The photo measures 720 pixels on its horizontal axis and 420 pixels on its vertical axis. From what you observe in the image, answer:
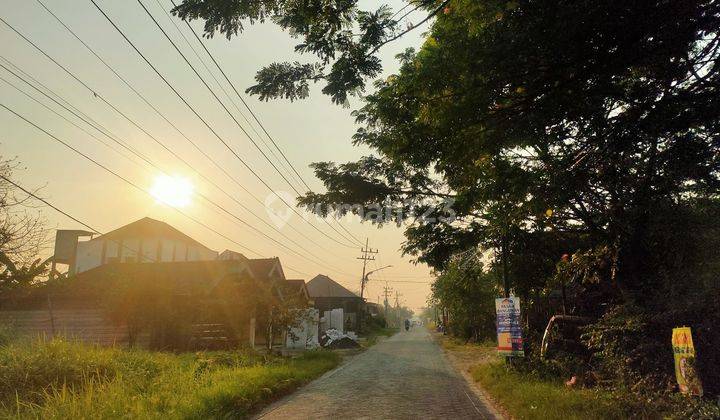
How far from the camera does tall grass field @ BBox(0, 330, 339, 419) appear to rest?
771 centimetres

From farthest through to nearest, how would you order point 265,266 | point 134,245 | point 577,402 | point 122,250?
point 134,245
point 122,250
point 265,266
point 577,402

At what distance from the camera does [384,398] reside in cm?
1095

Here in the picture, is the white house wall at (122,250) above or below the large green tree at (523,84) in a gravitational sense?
above

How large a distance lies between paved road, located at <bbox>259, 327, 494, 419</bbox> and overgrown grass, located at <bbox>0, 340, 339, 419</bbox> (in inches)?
34.4

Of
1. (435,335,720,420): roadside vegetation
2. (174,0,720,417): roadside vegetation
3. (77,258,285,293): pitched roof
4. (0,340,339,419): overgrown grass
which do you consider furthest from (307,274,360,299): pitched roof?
(174,0,720,417): roadside vegetation

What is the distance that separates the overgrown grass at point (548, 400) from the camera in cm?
791

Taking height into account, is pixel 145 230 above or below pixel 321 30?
above

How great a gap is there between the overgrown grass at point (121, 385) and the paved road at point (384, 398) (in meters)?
0.87

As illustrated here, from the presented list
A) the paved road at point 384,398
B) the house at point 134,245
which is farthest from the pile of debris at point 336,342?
the house at point 134,245

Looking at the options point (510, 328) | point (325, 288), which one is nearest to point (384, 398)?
point (510, 328)

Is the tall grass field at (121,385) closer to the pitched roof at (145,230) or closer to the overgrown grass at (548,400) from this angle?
the overgrown grass at (548,400)

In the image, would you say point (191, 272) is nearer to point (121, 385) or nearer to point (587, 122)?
point (121, 385)

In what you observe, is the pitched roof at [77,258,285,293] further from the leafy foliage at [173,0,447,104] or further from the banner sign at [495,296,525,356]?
the leafy foliage at [173,0,447,104]

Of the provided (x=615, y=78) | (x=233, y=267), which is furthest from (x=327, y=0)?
(x=233, y=267)
